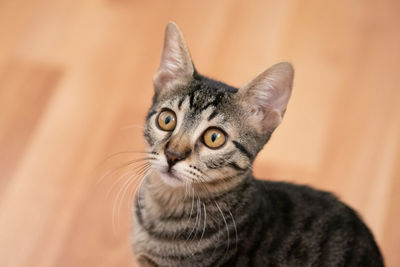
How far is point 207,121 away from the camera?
1.30 metres

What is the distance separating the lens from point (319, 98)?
7.48ft

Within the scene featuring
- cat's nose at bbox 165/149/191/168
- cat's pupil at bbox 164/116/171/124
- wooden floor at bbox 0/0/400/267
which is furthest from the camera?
wooden floor at bbox 0/0/400/267

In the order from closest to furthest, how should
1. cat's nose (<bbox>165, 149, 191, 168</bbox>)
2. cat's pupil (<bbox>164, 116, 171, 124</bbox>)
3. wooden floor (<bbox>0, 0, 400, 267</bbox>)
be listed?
1. cat's nose (<bbox>165, 149, 191, 168</bbox>)
2. cat's pupil (<bbox>164, 116, 171, 124</bbox>)
3. wooden floor (<bbox>0, 0, 400, 267</bbox>)

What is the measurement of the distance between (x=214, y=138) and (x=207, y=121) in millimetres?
53

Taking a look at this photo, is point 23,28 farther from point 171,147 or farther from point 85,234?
point 171,147

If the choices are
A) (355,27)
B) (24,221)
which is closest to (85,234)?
(24,221)

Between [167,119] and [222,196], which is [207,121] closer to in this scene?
[167,119]

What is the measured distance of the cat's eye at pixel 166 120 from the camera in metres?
1.33

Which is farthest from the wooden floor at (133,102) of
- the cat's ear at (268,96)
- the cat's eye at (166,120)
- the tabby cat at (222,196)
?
the cat's ear at (268,96)

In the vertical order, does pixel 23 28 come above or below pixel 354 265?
above

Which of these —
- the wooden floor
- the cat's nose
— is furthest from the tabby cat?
the wooden floor

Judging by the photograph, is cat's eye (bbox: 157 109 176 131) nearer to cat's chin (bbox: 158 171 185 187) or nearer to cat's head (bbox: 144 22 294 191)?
cat's head (bbox: 144 22 294 191)

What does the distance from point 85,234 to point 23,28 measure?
1.21 m

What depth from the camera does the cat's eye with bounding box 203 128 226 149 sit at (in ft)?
4.22
